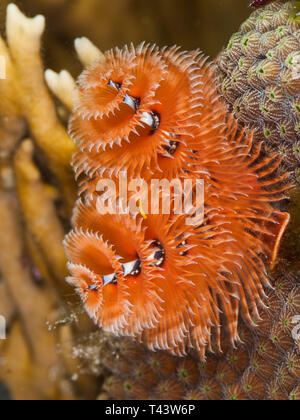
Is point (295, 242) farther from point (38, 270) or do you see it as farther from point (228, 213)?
point (38, 270)

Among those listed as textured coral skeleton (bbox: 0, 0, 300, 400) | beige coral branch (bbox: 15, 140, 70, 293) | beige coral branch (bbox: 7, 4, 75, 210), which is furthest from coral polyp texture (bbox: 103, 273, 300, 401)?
beige coral branch (bbox: 7, 4, 75, 210)

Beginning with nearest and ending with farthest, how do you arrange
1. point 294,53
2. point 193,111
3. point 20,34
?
point 294,53
point 193,111
point 20,34

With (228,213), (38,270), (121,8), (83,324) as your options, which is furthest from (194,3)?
(83,324)

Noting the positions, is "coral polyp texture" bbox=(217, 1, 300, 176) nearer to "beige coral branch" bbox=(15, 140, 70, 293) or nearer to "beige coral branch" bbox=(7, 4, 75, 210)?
"beige coral branch" bbox=(7, 4, 75, 210)

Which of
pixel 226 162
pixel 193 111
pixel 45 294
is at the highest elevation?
pixel 193 111

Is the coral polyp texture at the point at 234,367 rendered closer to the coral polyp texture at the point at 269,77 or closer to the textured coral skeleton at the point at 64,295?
the textured coral skeleton at the point at 64,295

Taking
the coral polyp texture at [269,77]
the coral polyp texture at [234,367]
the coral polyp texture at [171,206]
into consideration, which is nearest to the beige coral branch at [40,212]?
the coral polyp texture at [171,206]
